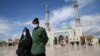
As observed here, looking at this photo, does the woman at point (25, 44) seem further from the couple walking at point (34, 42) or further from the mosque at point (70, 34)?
the mosque at point (70, 34)

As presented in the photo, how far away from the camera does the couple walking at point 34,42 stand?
13.4ft

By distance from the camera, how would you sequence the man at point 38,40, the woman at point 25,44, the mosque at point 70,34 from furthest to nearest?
the mosque at point 70,34 → the woman at point 25,44 → the man at point 38,40

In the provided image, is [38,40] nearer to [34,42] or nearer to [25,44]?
[34,42]

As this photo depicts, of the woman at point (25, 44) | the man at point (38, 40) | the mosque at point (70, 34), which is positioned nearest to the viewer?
the man at point (38, 40)

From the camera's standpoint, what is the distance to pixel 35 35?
4.18 meters

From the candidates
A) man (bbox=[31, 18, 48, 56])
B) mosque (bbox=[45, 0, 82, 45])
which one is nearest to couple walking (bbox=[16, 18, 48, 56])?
man (bbox=[31, 18, 48, 56])

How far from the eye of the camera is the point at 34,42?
415 cm

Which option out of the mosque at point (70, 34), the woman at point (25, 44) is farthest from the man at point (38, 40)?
the mosque at point (70, 34)

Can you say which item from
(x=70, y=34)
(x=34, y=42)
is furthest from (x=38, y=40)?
(x=70, y=34)

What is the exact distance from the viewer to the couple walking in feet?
13.4

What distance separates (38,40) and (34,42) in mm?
79

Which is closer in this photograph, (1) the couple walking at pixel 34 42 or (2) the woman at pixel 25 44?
(1) the couple walking at pixel 34 42

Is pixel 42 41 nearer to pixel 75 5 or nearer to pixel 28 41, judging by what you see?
pixel 28 41

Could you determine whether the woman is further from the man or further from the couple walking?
the man
